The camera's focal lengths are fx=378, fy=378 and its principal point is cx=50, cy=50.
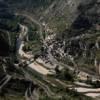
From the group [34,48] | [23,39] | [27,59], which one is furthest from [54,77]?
[23,39]

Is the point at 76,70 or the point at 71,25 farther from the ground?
the point at 71,25

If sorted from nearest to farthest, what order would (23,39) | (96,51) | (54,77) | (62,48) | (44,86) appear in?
(44,86), (54,77), (96,51), (62,48), (23,39)

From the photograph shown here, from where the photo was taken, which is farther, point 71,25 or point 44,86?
point 71,25

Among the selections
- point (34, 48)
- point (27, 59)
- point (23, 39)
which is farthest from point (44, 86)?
point (23, 39)

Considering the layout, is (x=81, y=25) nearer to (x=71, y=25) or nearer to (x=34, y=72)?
(x=71, y=25)

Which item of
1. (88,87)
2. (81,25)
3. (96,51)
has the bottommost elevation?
(88,87)

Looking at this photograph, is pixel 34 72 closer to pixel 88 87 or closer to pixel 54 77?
pixel 54 77

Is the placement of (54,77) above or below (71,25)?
below

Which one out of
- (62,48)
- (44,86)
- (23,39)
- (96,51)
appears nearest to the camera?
(44,86)

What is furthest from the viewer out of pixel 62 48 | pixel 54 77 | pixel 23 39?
pixel 23 39
